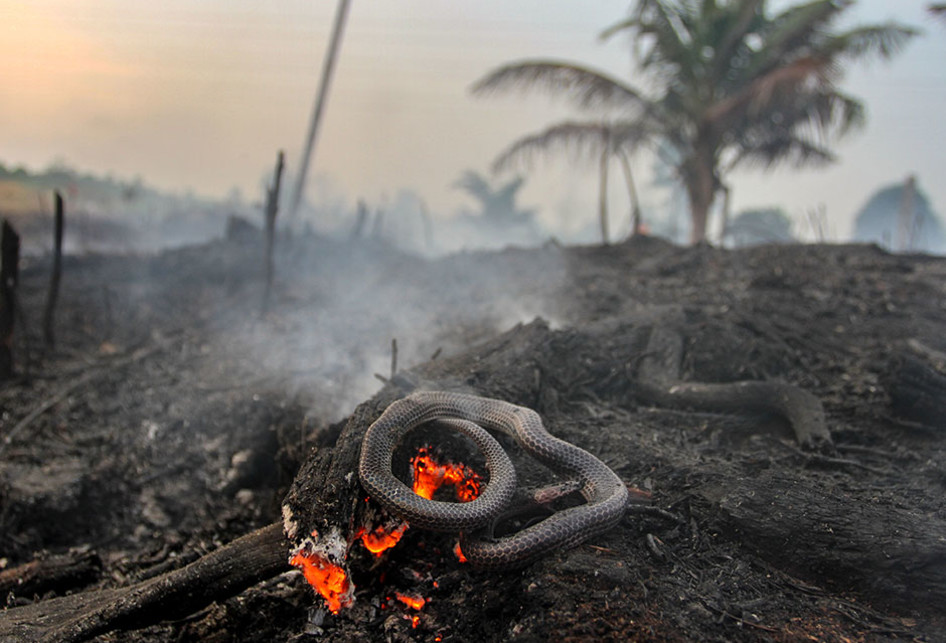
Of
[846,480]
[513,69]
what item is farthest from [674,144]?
[846,480]

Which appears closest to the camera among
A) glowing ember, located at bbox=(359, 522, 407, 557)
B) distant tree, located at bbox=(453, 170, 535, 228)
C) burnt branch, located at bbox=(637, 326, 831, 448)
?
glowing ember, located at bbox=(359, 522, 407, 557)

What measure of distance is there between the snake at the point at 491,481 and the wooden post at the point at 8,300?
5892 millimetres

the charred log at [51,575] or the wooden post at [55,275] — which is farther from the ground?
the wooden post at [55,275]

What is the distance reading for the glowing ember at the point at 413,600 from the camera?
9.58 ft

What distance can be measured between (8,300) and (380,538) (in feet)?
21.0

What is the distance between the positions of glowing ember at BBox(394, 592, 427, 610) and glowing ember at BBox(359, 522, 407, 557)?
0.94ft

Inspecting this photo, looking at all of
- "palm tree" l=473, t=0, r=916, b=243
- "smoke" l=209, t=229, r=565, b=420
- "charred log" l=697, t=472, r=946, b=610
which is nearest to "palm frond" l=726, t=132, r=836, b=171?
"palm tree" l=473, t=0, r=916, b=243

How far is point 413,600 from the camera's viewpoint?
2941mm

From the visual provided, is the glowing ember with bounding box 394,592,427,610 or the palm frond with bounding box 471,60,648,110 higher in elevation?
the palm frond with bounding box 471,60,648,110

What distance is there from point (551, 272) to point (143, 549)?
660 centimetres

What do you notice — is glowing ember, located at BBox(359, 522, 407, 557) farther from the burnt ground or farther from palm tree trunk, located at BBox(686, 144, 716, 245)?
palm tree trunk, located at BBox(686, 144, 716, 245)

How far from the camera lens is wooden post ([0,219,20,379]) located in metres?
6.46

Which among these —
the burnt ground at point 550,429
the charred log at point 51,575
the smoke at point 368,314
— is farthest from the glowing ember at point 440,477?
the charred log at point 51,575

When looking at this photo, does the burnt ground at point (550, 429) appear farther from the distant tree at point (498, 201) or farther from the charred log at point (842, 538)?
the distant tree at point (498, 201)
